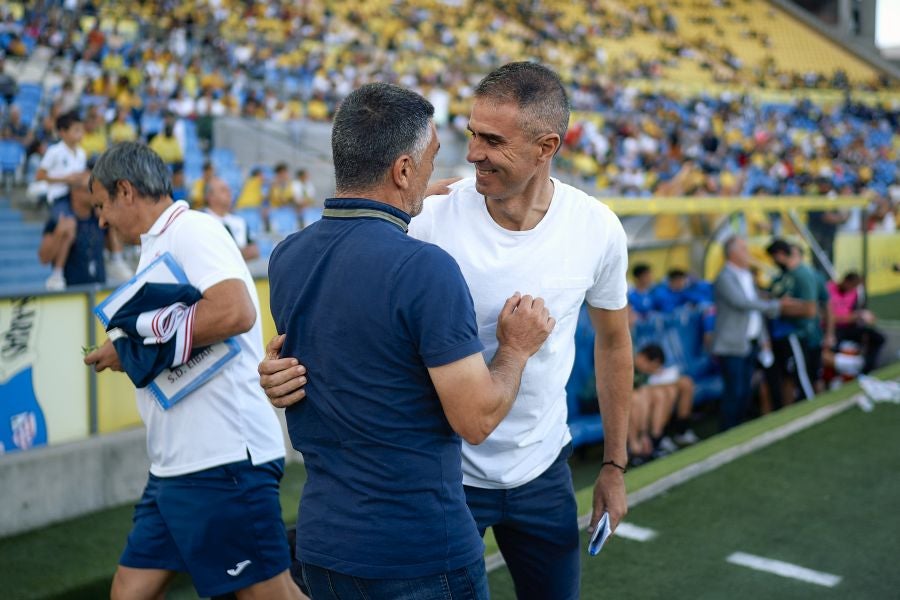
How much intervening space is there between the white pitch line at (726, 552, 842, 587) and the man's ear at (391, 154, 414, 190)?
3.12 meters

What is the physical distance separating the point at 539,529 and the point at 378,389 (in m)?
0.89

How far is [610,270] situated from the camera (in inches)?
97.7

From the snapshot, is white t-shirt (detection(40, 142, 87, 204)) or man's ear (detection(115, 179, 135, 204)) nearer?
man's ear (detection(115, 179, 135, 204))

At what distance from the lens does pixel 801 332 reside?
8117 millimetres

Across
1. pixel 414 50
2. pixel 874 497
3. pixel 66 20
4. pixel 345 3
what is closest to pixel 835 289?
pixel 874 497

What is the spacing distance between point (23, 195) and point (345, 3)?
55.5 feet

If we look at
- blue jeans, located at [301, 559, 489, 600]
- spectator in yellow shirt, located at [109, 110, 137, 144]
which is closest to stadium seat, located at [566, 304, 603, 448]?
blue jeans, located at [301, 559, 489, 600]

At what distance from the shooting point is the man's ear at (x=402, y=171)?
6.00 ft

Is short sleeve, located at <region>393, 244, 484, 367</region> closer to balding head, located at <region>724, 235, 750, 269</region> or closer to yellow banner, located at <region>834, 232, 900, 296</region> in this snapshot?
balding head, located at <region>724, 235, 750, 269</region>

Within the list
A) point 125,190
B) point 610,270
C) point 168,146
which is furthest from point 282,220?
point 610,270

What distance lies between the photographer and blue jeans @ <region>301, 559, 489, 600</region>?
5.92ft

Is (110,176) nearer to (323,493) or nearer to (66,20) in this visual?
(323,493)

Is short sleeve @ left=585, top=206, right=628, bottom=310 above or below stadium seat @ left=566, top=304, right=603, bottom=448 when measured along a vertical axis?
above

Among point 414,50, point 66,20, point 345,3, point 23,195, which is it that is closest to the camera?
point 23,195
